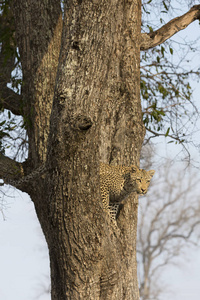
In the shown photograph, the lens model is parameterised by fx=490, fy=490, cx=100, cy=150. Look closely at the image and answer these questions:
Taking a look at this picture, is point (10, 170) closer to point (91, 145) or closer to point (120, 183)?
point (120, 183)

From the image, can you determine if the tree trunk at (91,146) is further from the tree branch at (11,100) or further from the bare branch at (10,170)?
the tree branch at (11,100)

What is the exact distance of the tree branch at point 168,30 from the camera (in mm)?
6039

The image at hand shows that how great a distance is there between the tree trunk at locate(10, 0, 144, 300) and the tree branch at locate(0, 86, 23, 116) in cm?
158

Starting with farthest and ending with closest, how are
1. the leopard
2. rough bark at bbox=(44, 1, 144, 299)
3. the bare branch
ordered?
the bare branch
the leopard
rough bark at bbox=(44, 1, 144, 299)

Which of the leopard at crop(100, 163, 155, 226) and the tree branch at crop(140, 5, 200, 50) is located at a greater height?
the tree branch at crop(140, 5, 200, 50)

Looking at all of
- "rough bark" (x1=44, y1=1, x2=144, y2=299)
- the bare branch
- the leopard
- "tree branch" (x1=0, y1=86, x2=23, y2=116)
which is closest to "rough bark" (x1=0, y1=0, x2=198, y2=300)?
"rough bark" (x1=44, y1=1, x2=144, y2=299)

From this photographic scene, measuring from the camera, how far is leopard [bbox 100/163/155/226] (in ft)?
15.4

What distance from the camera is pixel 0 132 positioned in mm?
6234

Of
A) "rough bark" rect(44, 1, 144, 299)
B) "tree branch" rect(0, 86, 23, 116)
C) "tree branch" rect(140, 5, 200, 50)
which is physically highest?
"tree branch" rect(140, 5, 200, 50)

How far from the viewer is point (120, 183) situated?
15.5 feet

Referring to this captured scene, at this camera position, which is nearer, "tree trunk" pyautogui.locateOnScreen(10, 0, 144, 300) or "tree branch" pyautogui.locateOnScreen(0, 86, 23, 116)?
"tree trunk" pyautogui.locateOnScreen(10, 0, 144, 300)

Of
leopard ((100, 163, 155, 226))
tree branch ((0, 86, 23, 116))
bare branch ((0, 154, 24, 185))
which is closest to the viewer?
leopard ((100, 163, 155, 226))

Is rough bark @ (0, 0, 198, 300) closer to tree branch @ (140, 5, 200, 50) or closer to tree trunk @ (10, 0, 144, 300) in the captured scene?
tree trunk @ (10, 0, 144, 300)

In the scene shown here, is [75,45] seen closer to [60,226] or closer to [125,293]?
[60,226]
